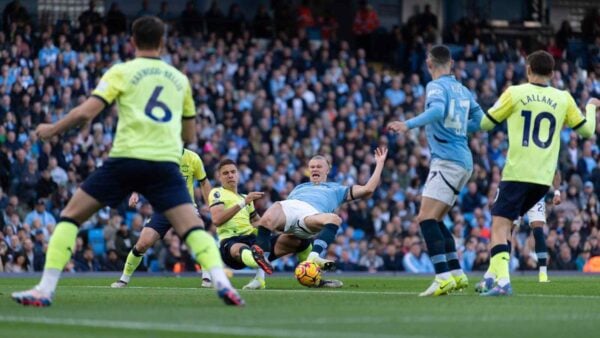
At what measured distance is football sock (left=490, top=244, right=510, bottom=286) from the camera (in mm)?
13430

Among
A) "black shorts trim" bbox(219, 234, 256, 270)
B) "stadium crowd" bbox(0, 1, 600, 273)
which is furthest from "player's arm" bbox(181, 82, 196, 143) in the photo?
"stadium crowd" bbox(0, 1, 600, 273)

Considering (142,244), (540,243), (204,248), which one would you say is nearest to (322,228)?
(142,244)

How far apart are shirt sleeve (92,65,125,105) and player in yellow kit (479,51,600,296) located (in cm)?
403

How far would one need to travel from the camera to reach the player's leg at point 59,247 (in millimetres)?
11250

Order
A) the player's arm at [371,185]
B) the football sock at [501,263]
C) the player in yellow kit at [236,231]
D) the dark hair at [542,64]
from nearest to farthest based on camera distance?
the football sock at [501,263] → the dark hair at [542,64] → the player's arm at [371,185] → the player in yellow kit at [236,231]

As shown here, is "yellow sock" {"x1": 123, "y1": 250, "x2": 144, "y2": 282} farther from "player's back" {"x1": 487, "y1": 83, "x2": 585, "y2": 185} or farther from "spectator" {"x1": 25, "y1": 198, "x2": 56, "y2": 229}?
"spectator" {"x1": 25, "y1": 198, "x2": 56, "y2": 229}

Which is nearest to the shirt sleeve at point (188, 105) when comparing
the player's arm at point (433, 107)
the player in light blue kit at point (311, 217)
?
the player's arm at point (433, 107)

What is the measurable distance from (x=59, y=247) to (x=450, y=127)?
14.4 feet

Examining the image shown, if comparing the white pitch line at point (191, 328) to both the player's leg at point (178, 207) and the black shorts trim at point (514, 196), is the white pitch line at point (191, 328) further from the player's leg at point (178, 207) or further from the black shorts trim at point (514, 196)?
the black shorts trim at point (514, 196)

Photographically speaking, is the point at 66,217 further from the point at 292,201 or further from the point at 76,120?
the point at 292,201

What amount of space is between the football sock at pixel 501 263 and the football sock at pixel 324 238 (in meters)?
3.53

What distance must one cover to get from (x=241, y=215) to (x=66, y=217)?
673 centimetres

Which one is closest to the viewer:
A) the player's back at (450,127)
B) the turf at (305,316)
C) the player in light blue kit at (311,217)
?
the turf at (305,316)

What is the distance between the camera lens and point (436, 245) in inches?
536
